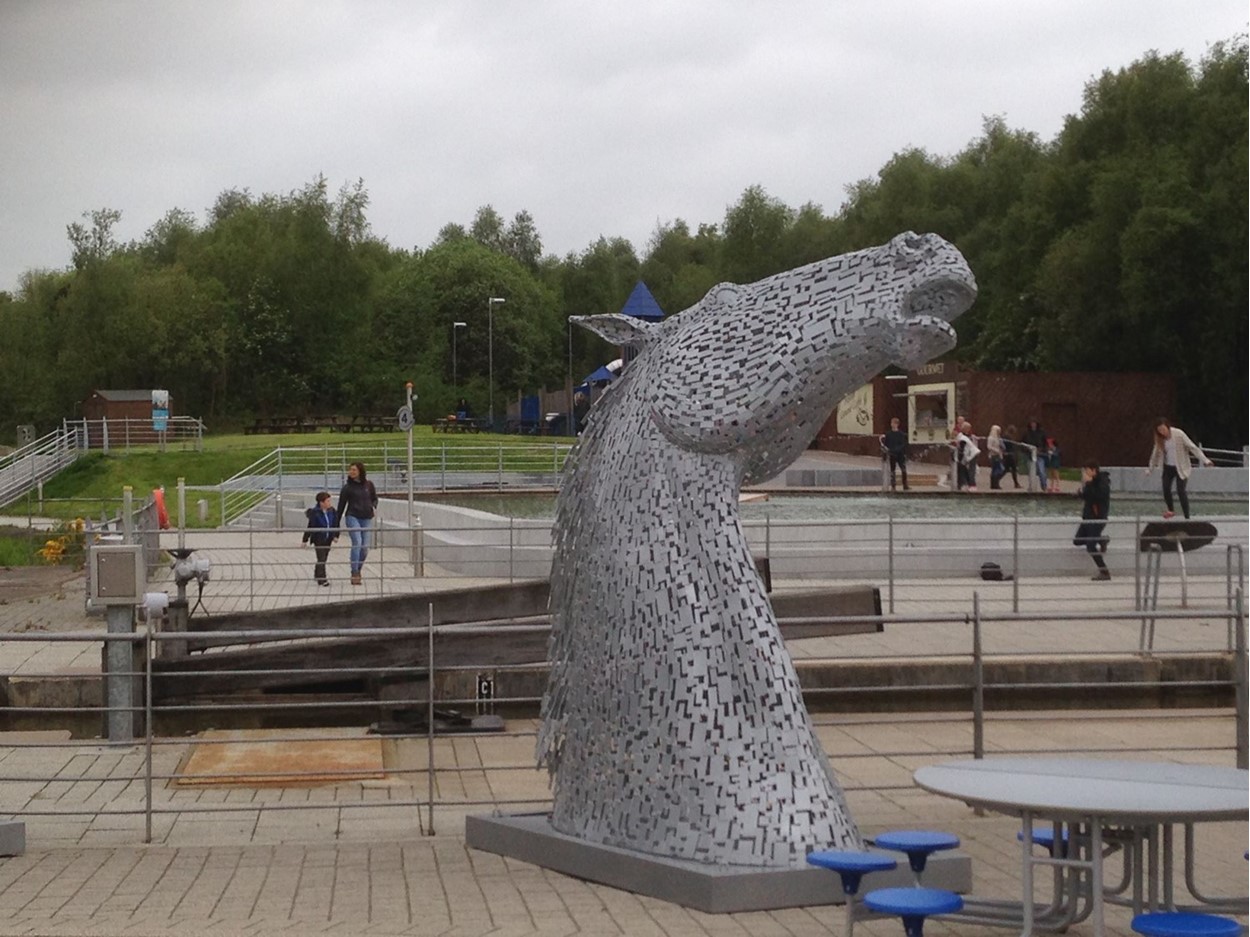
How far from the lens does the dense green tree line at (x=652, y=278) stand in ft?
160

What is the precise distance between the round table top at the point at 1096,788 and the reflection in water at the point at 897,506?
70.1ft

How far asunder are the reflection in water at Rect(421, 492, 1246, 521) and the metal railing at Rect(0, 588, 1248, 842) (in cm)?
1513

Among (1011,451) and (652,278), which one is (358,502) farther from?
(652,278)

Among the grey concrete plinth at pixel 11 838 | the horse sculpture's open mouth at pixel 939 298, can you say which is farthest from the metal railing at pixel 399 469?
the horse sculpture's open mouth at pixel 939 298

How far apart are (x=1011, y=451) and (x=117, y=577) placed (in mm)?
30326

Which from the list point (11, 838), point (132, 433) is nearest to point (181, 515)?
point (11, 838)

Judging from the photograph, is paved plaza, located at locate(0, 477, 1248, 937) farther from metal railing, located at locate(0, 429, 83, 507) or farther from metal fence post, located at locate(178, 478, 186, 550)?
metal railing, located at locate(0, 429, 83, 507)

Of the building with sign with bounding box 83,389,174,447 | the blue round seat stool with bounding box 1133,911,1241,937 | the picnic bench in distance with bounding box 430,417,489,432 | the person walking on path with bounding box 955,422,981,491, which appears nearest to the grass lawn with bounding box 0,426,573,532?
the building with sign with bounding box 83,389,174,447

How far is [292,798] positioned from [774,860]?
4002 mm

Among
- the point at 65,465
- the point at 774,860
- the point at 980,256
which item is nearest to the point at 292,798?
the point at 774,860

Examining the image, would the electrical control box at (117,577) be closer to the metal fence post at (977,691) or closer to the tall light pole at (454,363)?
the metal fence post at (977,691)

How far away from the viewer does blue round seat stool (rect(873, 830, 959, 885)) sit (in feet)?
21.2

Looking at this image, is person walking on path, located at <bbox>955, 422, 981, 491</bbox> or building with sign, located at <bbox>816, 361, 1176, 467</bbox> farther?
building with sign, located at <bbox>816, 361, 1176, 467</bbox>

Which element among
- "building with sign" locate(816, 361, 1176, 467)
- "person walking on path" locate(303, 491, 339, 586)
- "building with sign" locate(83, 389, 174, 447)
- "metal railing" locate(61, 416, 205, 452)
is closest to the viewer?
"person walking on path" locate(303, 491, 339, 586)
